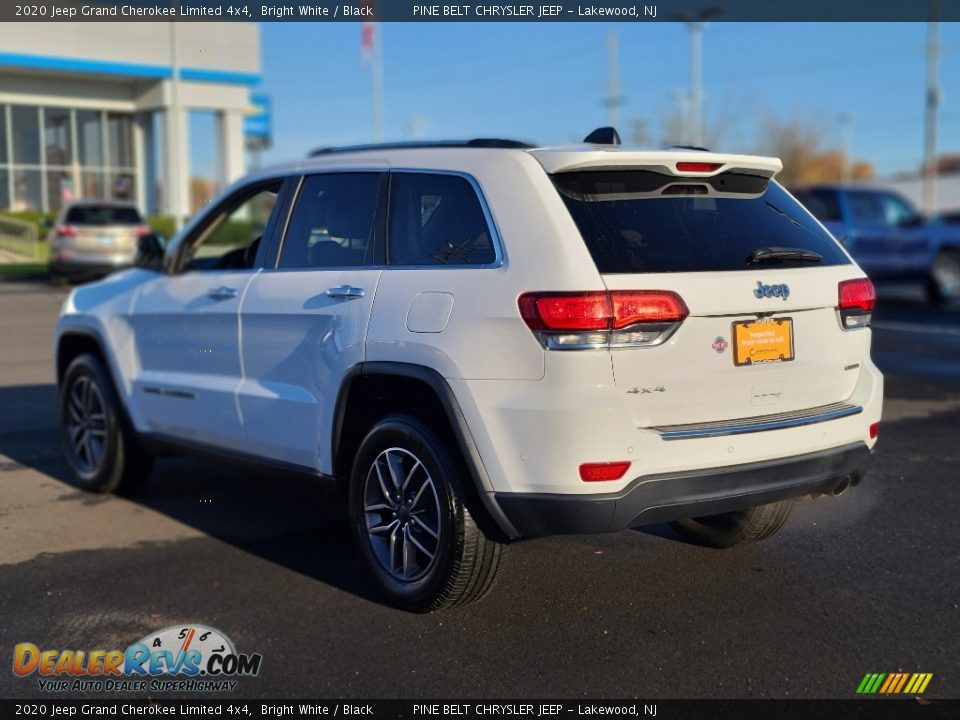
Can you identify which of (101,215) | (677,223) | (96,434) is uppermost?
(101,215)

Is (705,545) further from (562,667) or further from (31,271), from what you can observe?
(31,271)

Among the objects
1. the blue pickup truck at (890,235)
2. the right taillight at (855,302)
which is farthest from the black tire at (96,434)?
the blue pickup truck at (890,235)

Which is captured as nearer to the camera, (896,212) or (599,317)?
(599,317)

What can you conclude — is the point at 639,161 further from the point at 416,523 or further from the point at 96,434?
the point at 96,434

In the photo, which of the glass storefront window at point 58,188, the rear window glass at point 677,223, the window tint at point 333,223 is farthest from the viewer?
the glass storefront window at point 58,188

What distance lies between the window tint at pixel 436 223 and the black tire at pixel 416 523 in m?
0.68

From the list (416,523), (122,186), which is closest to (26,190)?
(122,186)

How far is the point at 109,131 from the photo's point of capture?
32.2 m

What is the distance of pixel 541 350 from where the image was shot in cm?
386

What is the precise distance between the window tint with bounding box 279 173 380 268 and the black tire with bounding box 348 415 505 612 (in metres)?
0.86

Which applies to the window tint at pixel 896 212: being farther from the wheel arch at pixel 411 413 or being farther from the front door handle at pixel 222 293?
the wheel arch at pixel 411 413

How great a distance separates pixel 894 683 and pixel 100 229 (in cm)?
2094

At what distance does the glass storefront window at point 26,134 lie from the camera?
2029cm

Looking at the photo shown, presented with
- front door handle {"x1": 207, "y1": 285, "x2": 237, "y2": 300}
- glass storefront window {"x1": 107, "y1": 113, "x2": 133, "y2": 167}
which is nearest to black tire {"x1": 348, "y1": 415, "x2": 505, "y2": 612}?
front door handle {"x1": 207, "y1": 285, "x2": 237, "y2": 300}
